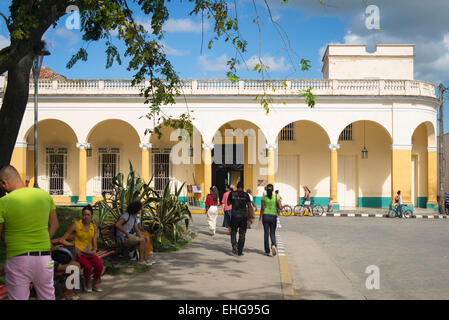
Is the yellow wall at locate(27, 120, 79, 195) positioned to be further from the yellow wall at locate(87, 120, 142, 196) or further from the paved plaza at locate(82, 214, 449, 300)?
the paved plaza at locate(82, 214, 449, 300)

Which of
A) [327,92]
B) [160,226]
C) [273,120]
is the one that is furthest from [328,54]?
[160,226]

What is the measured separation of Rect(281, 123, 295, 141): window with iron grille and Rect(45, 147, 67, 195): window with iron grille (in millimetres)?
11937

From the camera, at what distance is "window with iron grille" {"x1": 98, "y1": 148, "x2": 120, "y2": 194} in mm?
A: 24562

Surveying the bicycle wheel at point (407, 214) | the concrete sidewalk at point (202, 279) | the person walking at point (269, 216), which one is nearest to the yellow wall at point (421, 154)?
the bicycle wheel at point (407, 214)

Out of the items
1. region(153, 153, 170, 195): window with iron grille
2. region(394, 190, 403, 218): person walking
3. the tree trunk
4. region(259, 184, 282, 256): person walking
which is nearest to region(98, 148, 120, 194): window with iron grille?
region(153, 153, 170, 195): window with iron grille

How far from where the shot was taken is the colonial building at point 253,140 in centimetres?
2225

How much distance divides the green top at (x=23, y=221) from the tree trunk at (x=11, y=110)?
5.17 metres

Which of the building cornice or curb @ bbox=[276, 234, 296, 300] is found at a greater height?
the building cornice

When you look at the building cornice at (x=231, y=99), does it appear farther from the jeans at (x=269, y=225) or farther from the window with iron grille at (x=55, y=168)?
the jeans at (x=269, y=225)

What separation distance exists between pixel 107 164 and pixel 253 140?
8.10 m

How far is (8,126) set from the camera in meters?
8.59

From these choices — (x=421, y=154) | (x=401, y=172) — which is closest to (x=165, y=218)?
(x=401, y=172)

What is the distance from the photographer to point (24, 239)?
389 centimetres

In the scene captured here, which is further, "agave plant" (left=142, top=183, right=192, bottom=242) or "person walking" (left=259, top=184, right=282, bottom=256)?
"agave plant" (left=142, top=183, right=192, bottom=242)
